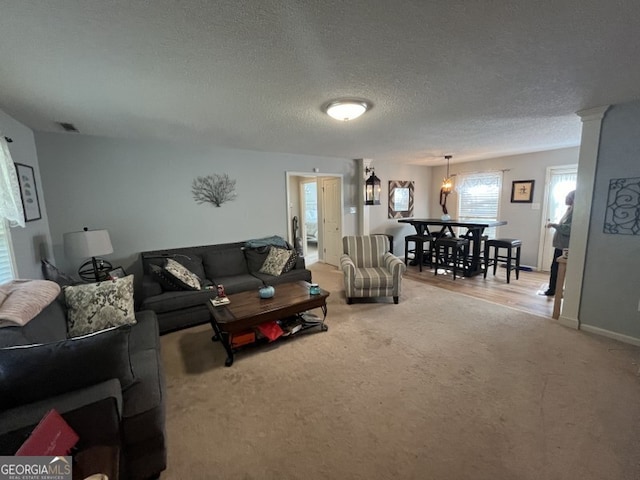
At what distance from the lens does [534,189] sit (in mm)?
5195

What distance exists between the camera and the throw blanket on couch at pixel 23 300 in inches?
59.2

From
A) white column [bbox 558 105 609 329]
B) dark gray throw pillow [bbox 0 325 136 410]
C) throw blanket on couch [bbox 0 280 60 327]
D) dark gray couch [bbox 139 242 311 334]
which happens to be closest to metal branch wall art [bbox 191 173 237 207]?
dark gray couch [bbox 139 242 311 334]

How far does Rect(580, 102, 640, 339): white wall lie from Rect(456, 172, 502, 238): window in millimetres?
3188

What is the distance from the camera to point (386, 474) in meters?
1.44

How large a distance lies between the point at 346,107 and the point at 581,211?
2723 mm

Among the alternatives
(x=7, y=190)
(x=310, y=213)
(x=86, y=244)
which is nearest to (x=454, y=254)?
(x=310, y=213)

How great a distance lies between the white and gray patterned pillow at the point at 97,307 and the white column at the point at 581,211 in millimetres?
4399

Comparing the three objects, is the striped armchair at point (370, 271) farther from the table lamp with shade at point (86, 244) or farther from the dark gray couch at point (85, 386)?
the table lamp with shade at point (86, 244)

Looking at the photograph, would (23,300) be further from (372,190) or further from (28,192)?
(372,190)

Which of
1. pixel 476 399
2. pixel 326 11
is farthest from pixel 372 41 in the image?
pixel 476 399

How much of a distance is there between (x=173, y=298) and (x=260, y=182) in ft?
7.55

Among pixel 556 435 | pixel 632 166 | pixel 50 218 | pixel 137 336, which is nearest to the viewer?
pixel 556 435

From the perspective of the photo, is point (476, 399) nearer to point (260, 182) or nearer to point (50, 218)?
point (260, 182)

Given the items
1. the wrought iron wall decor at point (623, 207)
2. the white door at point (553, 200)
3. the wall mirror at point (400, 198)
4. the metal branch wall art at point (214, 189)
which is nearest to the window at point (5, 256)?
the metal branch wall art at point (214, 189)
